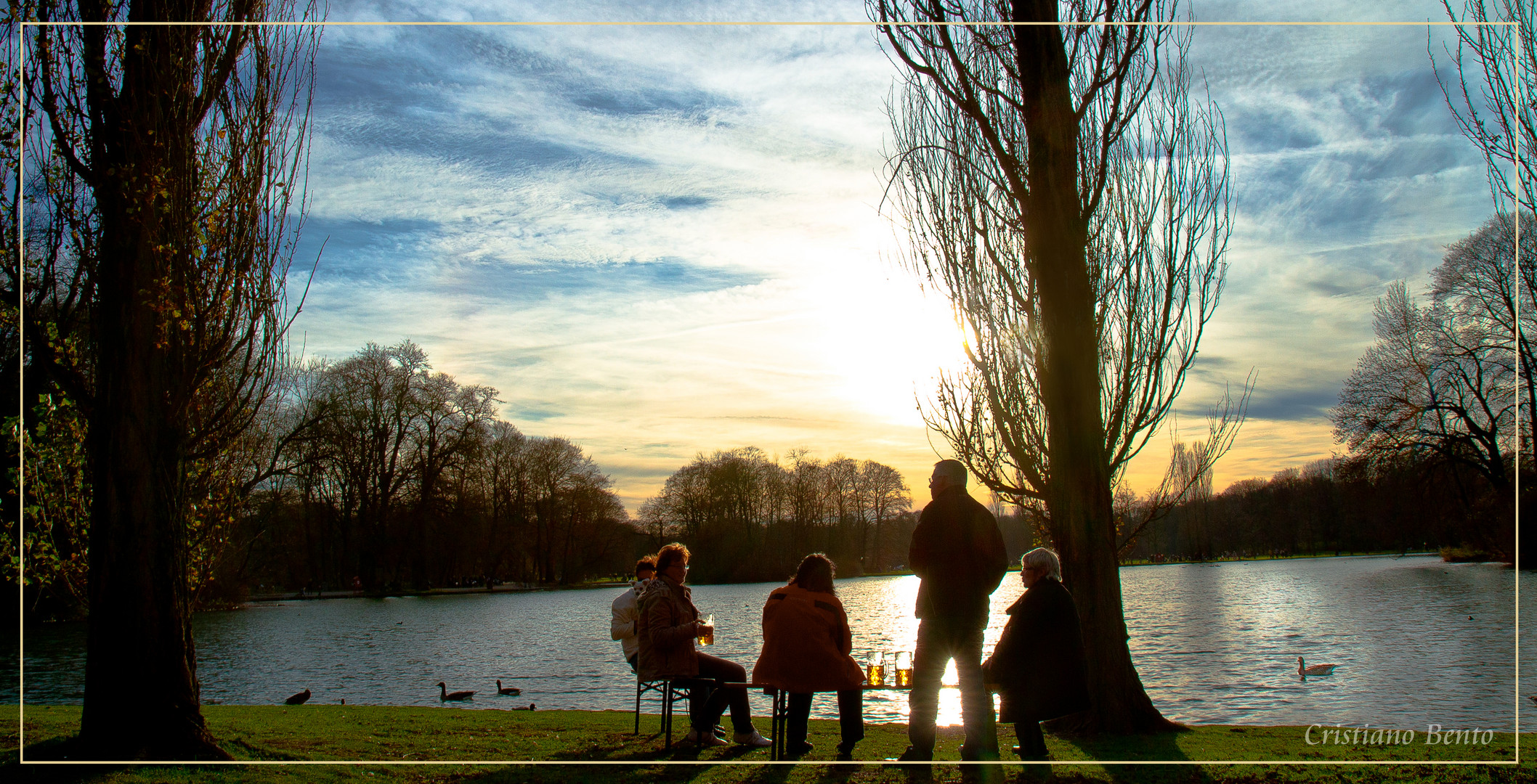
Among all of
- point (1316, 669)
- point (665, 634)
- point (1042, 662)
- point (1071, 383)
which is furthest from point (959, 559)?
point (1316, 669)

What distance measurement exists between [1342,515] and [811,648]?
89.0 meters

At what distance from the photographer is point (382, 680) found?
17.4m

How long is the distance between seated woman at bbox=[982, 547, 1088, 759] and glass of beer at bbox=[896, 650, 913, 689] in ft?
2.25

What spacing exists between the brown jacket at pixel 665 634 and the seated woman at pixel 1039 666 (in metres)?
2.17

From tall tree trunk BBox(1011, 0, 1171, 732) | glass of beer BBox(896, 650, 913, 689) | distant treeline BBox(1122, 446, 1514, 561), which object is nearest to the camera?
glass of beer BBox(896, 650, 913, 689)

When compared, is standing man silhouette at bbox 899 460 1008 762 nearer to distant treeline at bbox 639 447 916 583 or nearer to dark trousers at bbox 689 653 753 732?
dark trousers at bbox 689 653 753 732

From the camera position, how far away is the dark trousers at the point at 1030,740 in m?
5.33

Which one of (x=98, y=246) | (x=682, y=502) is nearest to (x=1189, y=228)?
(x=98, y=246)

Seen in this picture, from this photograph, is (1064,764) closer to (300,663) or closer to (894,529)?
(300,663)

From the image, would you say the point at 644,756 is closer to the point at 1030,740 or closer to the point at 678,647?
the point at 678,647

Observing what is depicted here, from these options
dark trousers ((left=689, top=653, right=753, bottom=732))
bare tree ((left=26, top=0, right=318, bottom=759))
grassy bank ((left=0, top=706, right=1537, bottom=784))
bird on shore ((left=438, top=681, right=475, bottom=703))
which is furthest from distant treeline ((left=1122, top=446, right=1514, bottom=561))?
bare tree ((left=26, top=0, right=318, bottom=759))

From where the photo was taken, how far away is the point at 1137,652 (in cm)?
1916

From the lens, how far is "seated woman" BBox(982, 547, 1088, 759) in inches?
215

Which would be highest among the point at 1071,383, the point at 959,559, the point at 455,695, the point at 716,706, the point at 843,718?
the point at 1071,383
